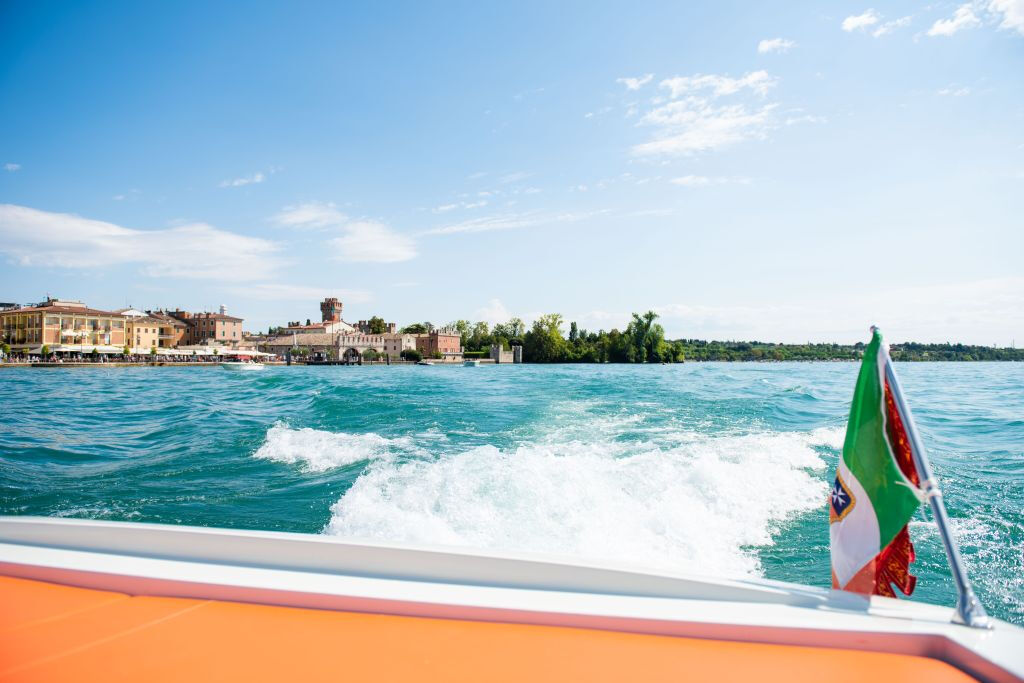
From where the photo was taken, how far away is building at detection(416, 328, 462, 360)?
3748 inches

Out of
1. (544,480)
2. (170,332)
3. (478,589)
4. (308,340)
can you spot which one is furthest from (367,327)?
(478,589)

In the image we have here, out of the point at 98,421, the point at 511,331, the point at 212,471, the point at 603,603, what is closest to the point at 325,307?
the point at 511,331

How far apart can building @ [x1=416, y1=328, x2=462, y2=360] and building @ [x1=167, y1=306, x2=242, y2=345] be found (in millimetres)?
30507

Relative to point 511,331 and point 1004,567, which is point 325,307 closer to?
point 511,331

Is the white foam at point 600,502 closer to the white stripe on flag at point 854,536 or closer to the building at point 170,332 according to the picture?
the white stripe on flag at point 854,536

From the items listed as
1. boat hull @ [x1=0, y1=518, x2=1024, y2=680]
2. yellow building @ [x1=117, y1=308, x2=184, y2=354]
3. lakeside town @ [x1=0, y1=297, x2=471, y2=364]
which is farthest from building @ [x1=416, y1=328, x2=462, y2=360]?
boat hull @ [x1=0, y1=518, x2=1024, y2=680]

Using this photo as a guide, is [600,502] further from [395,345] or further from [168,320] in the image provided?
[168,320]

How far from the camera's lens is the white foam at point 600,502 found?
14.4ft

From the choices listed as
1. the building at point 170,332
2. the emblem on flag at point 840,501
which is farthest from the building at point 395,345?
the emblem on flag at point 840,501

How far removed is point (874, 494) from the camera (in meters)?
Answer: 1.77

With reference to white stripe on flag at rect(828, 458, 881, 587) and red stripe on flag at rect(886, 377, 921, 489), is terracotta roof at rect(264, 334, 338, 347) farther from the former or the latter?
red stripe on flag at rect(886, 377, 921, 489)

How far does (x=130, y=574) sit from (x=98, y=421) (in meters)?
13.2

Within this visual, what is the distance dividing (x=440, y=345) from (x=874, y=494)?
9504cm

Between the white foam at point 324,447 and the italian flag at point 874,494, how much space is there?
6.37 meters
